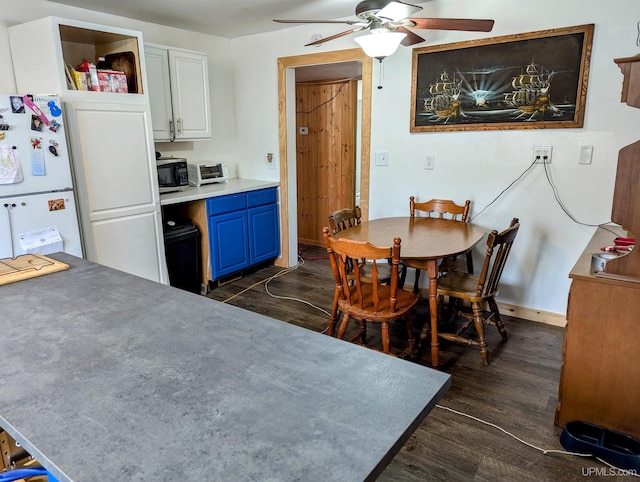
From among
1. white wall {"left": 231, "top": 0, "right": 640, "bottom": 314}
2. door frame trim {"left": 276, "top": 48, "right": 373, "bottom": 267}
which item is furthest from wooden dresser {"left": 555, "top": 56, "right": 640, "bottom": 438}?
door frame trim {"left": 276, "top": 48, "right": 373, "bottom": 267}

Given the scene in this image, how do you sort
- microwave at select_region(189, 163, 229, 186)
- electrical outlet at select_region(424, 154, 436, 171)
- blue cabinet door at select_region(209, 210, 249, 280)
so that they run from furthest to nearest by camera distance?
microwave at select_region(189, 163, 229, 186) → blue cabinet door at select_region(209, 210, 249, 280) → electrical outlet at select_region(424, 154, 436, 171)

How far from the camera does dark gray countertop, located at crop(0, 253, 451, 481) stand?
743 mm

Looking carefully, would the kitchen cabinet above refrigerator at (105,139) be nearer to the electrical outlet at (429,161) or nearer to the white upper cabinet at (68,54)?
the white upper cabinet at (68,54)

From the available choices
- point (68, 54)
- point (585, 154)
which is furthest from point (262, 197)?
point (585, 154)

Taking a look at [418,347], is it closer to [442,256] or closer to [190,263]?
[442,256]

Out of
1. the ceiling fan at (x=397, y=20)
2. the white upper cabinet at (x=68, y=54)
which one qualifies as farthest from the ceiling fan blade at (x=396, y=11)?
the white upper cabinet at (x=68, y=54)

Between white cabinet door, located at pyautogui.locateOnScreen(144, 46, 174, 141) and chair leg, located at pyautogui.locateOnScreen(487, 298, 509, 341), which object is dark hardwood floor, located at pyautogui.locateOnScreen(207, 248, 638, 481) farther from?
white cabinet door, located at pyautogui.locateOnScreen(144, 46, 174, 141)

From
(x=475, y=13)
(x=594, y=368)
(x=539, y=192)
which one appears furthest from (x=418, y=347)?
(x=475, y=13)

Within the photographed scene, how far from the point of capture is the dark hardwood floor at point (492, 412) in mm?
1832

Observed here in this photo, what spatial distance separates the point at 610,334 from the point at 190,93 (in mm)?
3572

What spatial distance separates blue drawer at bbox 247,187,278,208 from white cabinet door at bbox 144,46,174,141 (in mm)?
887

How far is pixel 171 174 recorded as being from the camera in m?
3.69

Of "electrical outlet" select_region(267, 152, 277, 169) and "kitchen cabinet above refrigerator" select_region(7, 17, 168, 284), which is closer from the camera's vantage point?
"kitchen cabinet above refrigerator" select_region(7, 17, 168, 284)

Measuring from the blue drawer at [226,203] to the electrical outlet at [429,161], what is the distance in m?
1.67
